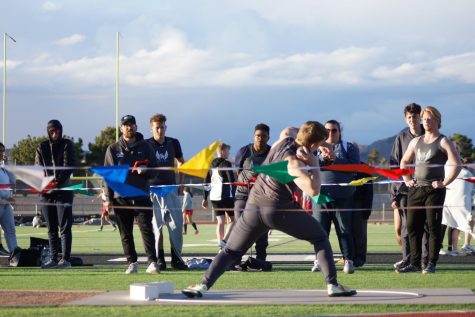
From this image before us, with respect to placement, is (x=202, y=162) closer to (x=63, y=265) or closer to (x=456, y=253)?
(x=63, y=265)

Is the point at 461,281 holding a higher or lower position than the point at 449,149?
lower

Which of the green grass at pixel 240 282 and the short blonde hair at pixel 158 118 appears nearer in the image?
the green grass at pixel 240 282

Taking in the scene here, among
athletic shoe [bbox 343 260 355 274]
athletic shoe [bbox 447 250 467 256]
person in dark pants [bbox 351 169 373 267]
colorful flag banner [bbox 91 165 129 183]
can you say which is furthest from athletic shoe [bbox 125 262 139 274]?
athletic shoe [bbox 447 250 467 256]

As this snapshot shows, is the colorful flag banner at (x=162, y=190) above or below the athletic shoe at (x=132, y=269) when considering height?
above

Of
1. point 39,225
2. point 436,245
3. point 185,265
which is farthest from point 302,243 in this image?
point 39,225

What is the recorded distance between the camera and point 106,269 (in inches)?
544

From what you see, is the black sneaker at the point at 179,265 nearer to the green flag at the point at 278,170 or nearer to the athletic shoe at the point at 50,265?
the athletic shoe at the point at 50,265

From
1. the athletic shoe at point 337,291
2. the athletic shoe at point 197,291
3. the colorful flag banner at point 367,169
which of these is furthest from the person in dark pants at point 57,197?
the athletic shoe at point 337,291

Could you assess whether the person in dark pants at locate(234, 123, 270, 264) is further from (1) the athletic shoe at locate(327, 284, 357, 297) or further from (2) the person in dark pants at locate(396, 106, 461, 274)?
(1) the athletic shoe at locate(327, 284, 357, 297)

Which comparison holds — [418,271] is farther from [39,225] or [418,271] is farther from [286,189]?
[39,225]

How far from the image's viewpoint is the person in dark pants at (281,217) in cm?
955

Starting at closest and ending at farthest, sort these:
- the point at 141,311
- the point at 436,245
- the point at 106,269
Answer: the point at 141,311
the point at 436,245
the point at 106,269

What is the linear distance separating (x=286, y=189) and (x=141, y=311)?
1850mm

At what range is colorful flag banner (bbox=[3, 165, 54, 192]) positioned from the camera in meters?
9.66
